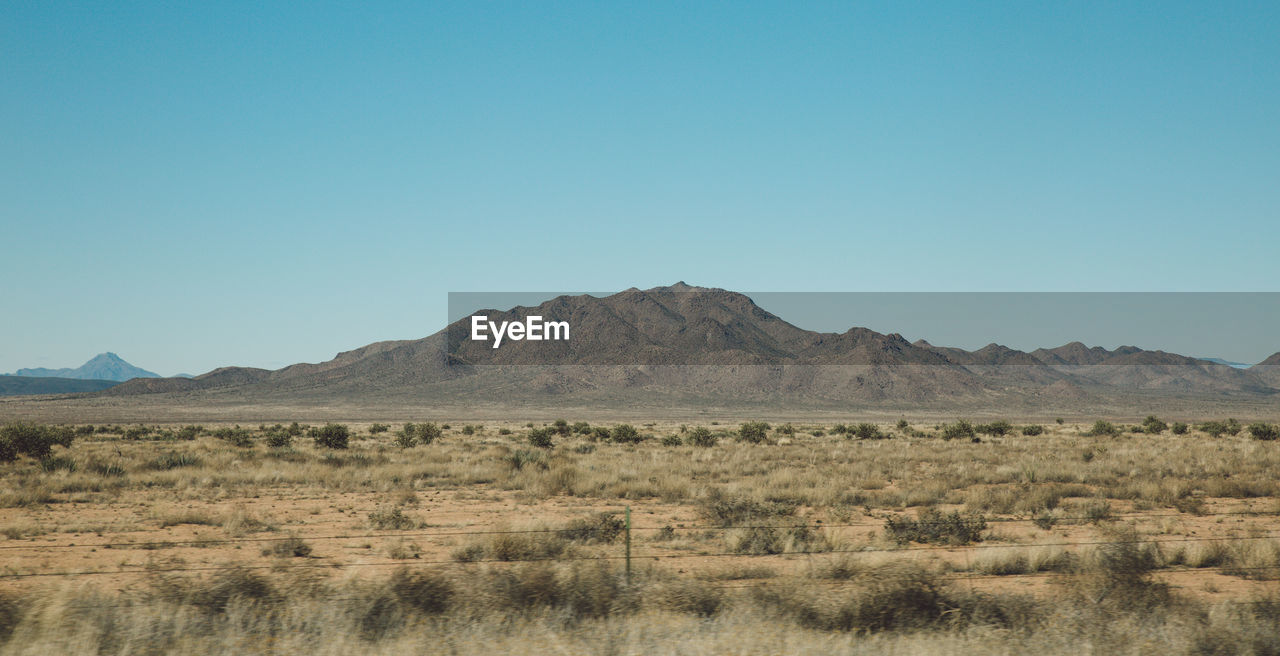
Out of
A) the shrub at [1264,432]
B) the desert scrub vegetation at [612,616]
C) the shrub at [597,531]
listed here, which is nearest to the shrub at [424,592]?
the desert scrub vegetation at [612,616]

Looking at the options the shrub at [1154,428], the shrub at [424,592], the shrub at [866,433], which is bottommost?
the shrub at [1154,428]

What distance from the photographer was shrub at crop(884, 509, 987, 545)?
1440 centimetres

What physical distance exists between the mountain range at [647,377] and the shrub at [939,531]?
10523 centimetres

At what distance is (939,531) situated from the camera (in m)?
14.9

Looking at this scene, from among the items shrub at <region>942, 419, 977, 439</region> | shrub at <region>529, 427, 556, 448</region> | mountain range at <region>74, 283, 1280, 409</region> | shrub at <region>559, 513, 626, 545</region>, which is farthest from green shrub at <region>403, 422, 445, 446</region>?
mountain range at <region>74, 283, 1280, 409</region>

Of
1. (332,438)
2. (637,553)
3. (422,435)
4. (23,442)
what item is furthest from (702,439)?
(637,553)

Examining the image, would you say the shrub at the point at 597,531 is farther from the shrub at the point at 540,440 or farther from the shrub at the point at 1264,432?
the shrub at the point at 1264,432

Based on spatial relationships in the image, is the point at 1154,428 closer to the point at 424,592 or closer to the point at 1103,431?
the point at 1103,431

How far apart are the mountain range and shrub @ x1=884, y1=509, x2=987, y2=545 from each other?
105229 mm

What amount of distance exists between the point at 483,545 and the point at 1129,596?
8743 millimetres

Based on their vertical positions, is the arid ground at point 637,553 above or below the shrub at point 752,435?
above

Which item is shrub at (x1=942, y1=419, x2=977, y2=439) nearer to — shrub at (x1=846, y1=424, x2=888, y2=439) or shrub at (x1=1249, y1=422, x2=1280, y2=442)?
shrub at (x1=846, y1=424, x2=888, y2=439)

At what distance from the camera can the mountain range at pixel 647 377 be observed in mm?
133750

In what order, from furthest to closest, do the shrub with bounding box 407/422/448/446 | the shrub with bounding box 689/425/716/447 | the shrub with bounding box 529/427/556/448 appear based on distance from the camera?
1. the shrub with bounding box 407/422/448/446
2. the shrub with bounding box 689/425/716/447
3. the shrub with bounding box 529/427/556/448
